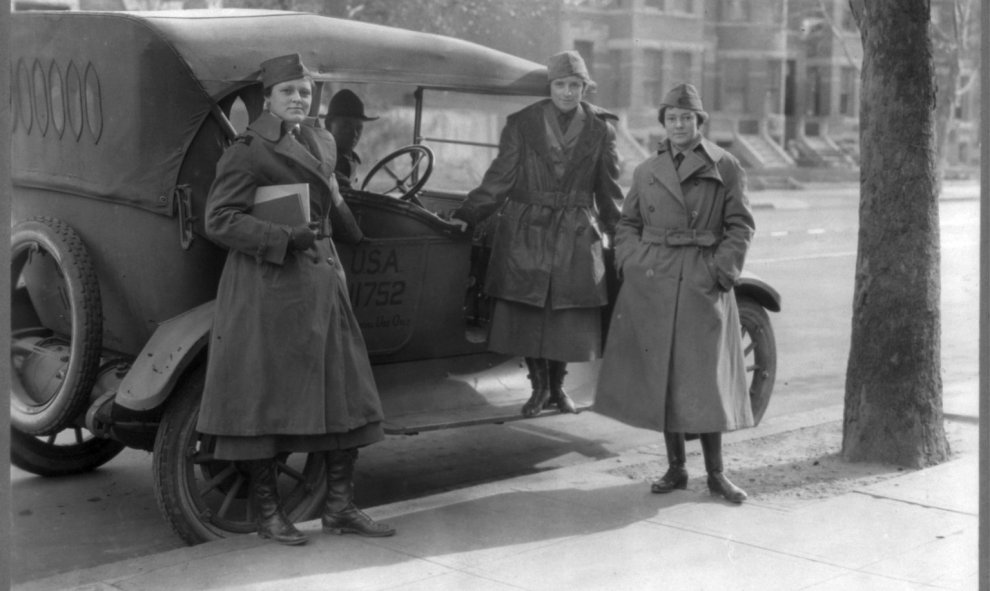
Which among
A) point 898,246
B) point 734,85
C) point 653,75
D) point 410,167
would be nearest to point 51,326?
point 410,167

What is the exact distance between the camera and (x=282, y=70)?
4.90m

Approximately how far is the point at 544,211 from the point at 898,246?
67.1 inches

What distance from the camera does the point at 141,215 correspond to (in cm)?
534

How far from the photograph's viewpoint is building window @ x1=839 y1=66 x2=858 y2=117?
7.37 metres

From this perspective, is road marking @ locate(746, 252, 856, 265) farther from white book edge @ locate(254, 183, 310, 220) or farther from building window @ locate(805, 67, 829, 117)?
white book edge @ locate(254, 183, 310, 220)

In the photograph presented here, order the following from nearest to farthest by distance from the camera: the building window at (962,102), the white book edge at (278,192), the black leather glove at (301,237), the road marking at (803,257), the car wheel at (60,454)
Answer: the black leather glove at (301,237) → the white book edge at (278,192) → the car wheel at (60,454) → the building window at (962,102) → the road marking at (803,257)

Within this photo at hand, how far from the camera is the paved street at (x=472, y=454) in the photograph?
17.8ft

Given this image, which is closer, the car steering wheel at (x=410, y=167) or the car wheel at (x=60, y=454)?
the car wheel at (x=60, y=454)

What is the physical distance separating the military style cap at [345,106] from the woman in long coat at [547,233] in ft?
2.73

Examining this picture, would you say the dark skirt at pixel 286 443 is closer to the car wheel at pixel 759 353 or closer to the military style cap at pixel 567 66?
the military style cap at pixel 567 66

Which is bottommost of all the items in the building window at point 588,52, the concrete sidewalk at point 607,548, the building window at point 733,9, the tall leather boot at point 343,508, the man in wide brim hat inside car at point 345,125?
the concrete sidewalk at point 607,548

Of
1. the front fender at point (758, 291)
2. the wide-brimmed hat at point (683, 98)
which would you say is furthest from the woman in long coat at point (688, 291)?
the front fender at point (758, 291)

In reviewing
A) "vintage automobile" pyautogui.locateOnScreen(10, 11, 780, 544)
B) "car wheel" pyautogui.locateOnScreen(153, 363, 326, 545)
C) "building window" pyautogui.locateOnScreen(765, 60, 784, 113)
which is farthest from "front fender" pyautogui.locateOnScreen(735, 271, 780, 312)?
"car wheel" pyautogui.locateOnScreen(153, 363, 326, 545)

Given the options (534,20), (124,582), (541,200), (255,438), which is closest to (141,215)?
(255,438)
